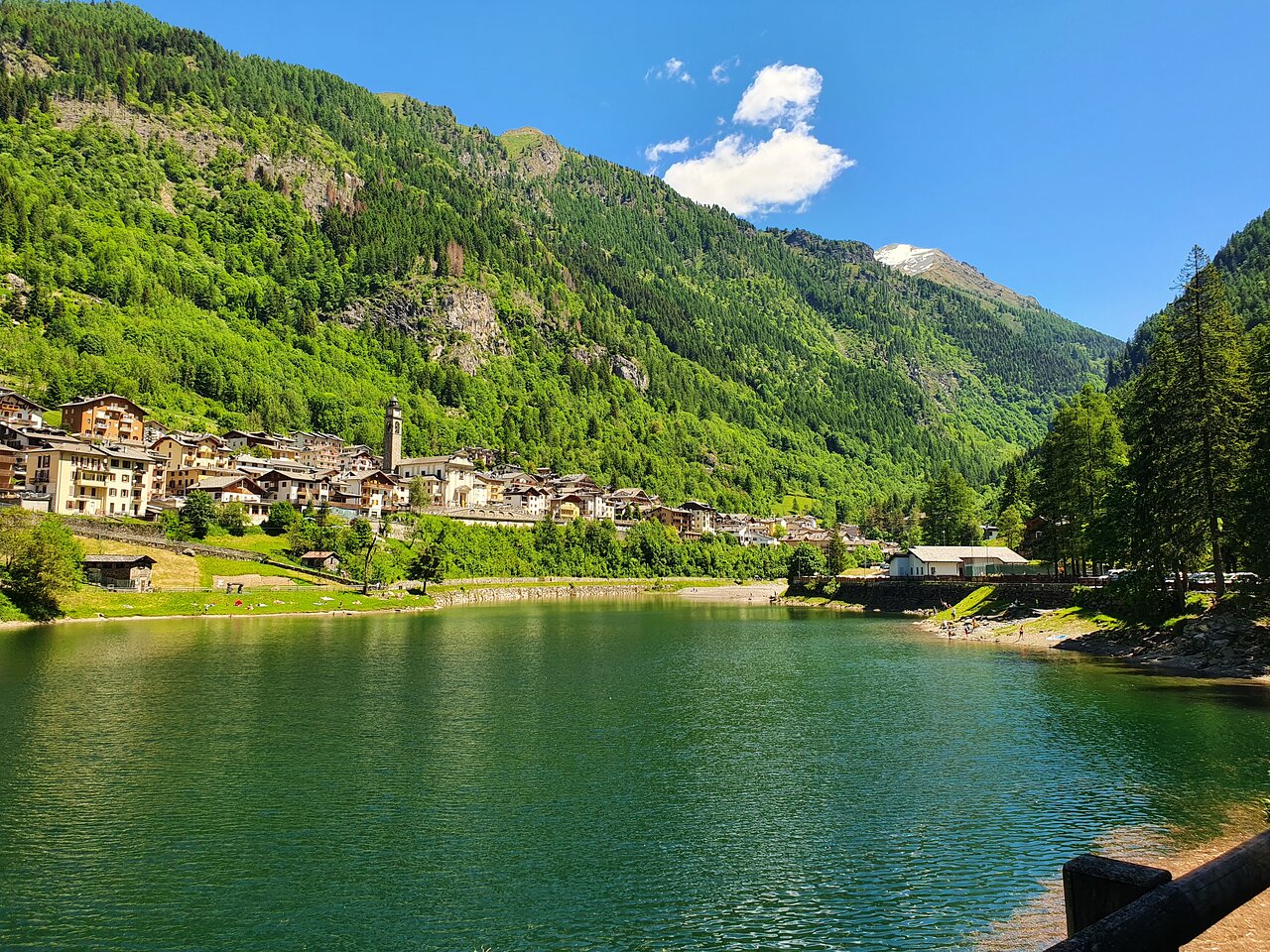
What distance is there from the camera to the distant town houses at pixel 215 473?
113125 mm

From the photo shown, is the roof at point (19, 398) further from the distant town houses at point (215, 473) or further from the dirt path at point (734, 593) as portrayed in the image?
the dirt path at point (734, 593)

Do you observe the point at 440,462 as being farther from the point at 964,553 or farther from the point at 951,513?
the point at 964,553

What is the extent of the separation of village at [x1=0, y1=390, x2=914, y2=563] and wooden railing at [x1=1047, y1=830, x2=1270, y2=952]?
127355mm

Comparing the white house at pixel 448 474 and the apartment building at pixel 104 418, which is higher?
the apartment building at pixel 104 418

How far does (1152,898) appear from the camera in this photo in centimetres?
579

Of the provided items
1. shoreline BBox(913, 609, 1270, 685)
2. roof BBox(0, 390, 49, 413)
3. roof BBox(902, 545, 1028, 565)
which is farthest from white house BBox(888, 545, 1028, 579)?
roof BBox(0, 390, 49, 413)

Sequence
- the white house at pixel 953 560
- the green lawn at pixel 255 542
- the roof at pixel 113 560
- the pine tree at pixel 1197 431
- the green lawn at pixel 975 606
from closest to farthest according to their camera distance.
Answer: the pine tree at pixel 1197 431, the roof at pixel 113 560, the green lawn at pixel 975 606, the green lawn at pixel 255 542, the white house at pixel 953 560

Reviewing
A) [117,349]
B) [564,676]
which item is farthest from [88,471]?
[564,676]

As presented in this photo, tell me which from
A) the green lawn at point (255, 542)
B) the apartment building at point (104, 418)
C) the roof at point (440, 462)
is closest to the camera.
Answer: the green lawn at point (255, 542)

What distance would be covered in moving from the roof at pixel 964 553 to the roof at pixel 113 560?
108491mm

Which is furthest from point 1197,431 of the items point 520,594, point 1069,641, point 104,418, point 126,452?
point 104,418

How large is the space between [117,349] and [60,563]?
123346 mm

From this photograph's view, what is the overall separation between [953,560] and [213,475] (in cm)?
12375

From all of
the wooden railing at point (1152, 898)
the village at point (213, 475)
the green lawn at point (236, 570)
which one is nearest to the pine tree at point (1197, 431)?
the wooden railing at point (1152, 898)
